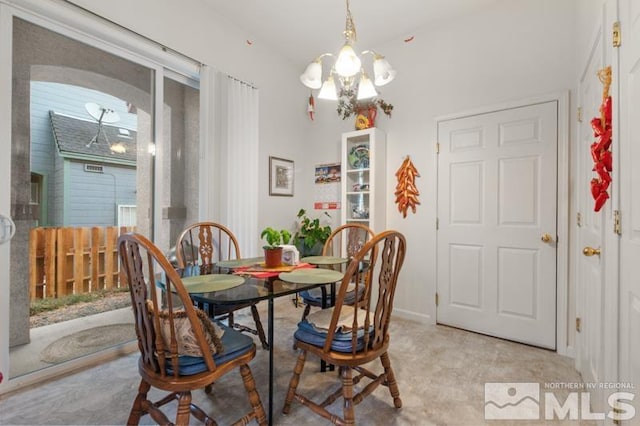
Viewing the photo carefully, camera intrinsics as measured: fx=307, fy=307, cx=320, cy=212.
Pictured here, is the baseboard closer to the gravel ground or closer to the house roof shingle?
the gravel ground

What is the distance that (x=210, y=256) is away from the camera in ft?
7.89

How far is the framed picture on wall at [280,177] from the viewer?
3.50 m

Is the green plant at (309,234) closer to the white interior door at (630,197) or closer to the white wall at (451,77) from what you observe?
the white wall at (451,77)

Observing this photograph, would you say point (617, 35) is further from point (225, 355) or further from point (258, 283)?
point (225, 355)

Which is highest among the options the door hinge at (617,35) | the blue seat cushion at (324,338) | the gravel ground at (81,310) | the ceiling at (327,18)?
the ceiling at (327,18)

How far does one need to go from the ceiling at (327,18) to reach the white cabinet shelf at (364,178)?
100cm

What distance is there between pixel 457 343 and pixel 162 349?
7.56ft

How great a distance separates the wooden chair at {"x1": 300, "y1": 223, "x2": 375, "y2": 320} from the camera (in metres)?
2.16

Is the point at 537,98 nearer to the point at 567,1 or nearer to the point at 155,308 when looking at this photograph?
the point at 567,1

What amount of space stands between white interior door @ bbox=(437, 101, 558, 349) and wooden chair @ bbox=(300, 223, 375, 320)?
90 cm

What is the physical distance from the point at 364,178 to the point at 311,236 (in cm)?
89

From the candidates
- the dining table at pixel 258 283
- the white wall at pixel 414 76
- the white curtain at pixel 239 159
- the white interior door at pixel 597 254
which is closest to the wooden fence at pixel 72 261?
the white curtain at pixel 239 159

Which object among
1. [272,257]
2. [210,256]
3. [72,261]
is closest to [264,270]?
[272,257]

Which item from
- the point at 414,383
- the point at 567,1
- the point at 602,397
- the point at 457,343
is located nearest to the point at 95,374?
the point at 414,383
